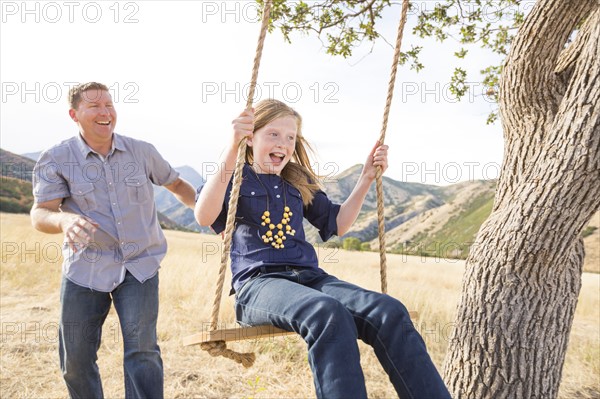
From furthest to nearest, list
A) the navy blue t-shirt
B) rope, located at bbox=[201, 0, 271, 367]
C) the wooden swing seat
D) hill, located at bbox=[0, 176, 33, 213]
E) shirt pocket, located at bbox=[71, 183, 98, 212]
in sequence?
hill, located at bbox=[0, 176, 33, 213], shirt pocket, located at bbox=[71, 183, 98, 212], the navy blue t-shirt, rope, located at bbox=[201, 0, 271, 367], the wooden swing seat

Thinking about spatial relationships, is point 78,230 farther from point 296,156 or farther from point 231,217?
point 296,156

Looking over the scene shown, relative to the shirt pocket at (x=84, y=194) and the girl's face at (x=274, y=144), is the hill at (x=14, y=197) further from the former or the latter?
the girl's face at (x=274, y=144)

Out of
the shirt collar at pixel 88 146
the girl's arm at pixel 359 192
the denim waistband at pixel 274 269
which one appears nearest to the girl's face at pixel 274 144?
the girl's arm at pixel 359 192

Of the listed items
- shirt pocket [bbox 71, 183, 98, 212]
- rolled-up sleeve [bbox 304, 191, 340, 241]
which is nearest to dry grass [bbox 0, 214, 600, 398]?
rolled-up sleeve [bbox 304, 191, 340, 241]

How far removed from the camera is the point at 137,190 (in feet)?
11.1

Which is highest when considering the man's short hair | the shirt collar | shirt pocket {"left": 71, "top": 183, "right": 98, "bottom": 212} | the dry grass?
the man's short hair

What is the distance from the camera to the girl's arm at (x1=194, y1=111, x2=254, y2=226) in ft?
9.29

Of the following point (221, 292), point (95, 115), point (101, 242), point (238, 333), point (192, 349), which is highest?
point (95, 115)

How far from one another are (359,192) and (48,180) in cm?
188

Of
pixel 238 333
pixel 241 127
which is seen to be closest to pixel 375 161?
pixel 241 127

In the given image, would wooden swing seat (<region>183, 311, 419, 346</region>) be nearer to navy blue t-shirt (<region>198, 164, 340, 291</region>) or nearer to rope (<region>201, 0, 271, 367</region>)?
rope (<region>201, 0, 271, 367</region>)

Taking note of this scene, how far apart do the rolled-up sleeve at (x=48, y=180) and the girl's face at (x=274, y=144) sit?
1160mm

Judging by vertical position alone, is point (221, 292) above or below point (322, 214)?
below

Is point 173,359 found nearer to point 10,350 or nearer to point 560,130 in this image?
point 10,350
